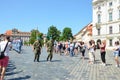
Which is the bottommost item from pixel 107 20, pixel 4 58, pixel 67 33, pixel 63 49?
pixel 4 58

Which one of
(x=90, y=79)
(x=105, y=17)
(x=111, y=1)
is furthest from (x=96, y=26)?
(x=90, y=79)

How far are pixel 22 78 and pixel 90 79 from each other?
8.96 ft

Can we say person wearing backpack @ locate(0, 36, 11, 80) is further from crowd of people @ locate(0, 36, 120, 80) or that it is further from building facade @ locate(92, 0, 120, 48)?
building facade @ locate(92, 0, 120, 48)

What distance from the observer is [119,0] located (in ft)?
177

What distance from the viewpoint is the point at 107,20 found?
5712 centimetres

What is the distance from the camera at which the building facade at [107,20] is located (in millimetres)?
54531

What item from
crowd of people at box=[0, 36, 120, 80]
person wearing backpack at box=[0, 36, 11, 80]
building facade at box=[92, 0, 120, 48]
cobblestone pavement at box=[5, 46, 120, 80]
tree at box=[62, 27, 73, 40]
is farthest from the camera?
tree at box=[62, 27, 73, 40]

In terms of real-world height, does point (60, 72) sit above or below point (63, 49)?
below

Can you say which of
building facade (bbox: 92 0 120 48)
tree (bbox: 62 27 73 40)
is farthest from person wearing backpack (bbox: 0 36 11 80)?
tree (bbox: 62 27 73 40)

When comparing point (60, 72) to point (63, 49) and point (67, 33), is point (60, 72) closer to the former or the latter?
point (63, 49)

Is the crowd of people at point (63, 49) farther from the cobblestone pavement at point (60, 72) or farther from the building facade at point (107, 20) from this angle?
the building facade at point (107, 20)

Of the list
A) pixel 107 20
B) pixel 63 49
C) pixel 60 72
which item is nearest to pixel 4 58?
pixel 60 72

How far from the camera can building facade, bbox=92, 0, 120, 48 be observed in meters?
54.5

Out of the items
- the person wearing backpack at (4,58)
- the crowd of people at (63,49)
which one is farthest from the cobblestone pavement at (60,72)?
the person wearing backpack at (4,58)
